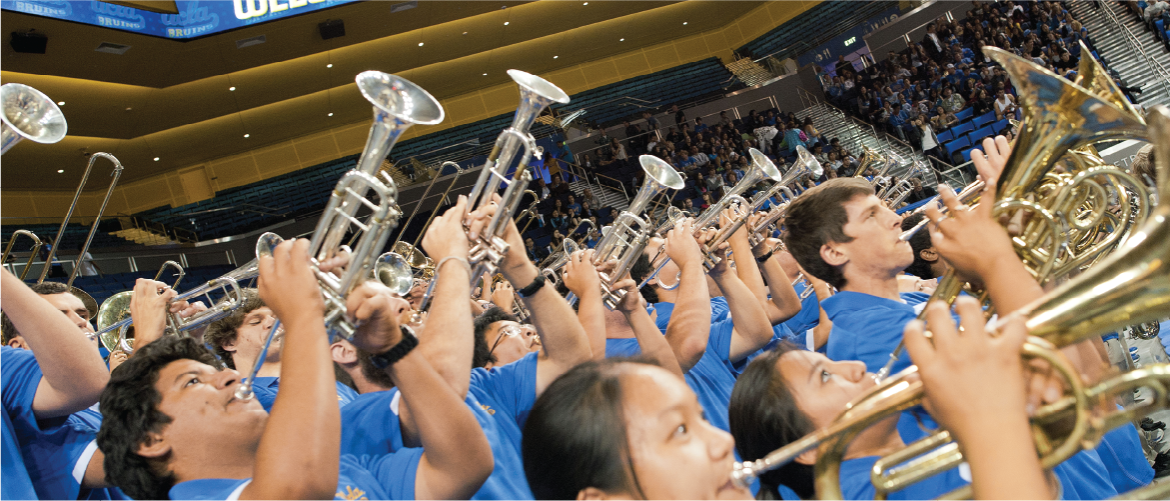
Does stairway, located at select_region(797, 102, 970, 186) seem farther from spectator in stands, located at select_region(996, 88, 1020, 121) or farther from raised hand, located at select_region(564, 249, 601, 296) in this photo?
raised hand, located at select_region(564, 249, 601, 296)

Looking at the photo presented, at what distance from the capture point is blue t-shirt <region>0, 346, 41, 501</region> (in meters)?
2.14

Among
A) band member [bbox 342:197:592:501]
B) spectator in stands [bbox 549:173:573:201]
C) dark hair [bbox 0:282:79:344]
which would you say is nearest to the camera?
band member [bbox 342:197:592:501]

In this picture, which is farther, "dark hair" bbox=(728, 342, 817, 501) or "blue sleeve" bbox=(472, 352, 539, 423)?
"blue sleeve" bbox=(472, 352, 539, 423)

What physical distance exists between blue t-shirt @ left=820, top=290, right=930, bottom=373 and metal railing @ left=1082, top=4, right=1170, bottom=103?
43.9ft

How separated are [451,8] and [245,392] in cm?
1469

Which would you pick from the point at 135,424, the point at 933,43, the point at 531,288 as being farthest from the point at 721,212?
the point at 933,43

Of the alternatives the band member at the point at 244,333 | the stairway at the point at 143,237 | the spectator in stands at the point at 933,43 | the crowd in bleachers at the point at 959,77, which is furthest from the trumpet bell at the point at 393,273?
the spectator in stands at the point at 933,43

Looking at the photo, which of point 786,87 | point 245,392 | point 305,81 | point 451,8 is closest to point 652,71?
point 786,87

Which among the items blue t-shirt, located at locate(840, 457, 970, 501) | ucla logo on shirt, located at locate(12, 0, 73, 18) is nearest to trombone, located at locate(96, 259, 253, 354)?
blue t-shirt, located at locate(840, 457, 970, 501)

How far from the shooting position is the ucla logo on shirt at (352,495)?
180 cm

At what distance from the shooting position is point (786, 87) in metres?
19.6

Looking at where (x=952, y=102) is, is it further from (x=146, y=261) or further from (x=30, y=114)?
(x=146, y=261)

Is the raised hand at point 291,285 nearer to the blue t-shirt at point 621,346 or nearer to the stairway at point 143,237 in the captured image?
the blue t-shirt at point 621,346

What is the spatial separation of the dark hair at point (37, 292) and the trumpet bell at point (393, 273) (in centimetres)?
127
